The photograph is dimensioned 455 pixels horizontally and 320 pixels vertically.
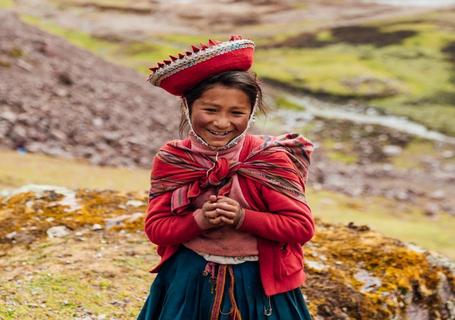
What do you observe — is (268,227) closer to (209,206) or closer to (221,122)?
(209,206)

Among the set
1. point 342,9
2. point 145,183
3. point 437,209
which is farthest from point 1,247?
point 342,9

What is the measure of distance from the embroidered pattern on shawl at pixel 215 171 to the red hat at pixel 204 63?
426 millimetres

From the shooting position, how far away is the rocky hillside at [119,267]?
495 cm

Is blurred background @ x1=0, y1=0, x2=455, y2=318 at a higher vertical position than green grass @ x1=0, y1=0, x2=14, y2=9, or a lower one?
lower

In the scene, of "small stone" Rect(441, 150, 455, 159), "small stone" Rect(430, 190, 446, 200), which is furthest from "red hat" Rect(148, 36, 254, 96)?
"small stone" Rect(441, 150, 455, 159)

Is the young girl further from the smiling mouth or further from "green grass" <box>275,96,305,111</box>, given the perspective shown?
"green grass" <box>275,96,305,111</box>

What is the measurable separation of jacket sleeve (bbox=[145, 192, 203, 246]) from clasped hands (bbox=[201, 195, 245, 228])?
134 mm

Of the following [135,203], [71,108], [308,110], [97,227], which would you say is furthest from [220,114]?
[308,110]

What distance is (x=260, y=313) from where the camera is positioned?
353cm

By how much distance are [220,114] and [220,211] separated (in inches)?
21.0

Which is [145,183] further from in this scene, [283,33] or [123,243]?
[283,33]

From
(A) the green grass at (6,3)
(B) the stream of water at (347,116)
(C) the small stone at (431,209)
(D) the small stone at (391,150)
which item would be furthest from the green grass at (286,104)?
(A) the green grass at (6,3)

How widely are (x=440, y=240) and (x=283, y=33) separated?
47339 mm

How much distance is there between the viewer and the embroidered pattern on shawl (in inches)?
133
